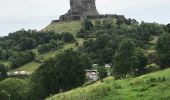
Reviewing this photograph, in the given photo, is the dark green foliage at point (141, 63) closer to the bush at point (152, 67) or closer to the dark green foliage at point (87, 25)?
the bush at point (152, 67)

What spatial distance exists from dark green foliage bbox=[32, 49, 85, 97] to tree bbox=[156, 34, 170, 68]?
555 inches

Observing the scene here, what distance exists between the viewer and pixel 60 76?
86500 millimetres

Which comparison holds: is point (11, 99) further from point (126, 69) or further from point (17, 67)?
point (17, 67)

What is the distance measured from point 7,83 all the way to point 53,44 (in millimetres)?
85514

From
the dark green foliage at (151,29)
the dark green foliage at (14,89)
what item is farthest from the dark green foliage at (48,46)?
the dark green foliage at (14,89)

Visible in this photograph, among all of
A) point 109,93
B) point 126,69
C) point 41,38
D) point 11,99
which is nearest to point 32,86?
point 11,99

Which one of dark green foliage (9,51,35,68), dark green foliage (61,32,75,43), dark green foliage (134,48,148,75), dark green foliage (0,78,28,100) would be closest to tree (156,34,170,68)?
dark green foliage (134,48,148,75)

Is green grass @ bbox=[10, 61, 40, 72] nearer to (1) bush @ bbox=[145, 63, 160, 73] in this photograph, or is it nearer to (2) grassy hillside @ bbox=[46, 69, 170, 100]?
(1) bush @ bbox=[145, 63, 160, 73]

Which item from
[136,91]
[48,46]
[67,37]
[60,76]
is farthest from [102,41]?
[136,91]

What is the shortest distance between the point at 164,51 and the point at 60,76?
18028 mm

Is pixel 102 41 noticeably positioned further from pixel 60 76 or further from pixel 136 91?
pixel 136 91

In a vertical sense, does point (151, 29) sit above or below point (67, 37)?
above

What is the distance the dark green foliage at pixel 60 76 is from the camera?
86.8 m

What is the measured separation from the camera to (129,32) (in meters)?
173
